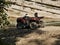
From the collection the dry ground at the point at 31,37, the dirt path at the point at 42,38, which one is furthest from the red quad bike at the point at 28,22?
the dirt path at the point at 42,38

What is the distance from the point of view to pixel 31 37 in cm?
1146

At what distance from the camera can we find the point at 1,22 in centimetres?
889

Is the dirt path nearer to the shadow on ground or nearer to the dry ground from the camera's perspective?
the dry ground

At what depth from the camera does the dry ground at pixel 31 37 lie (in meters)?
10.7

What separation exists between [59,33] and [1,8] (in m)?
4.15

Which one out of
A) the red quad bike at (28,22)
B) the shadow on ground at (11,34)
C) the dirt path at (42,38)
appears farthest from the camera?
the red quad bike at (28,22)

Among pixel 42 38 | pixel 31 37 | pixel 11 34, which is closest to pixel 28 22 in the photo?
pixel 11 34

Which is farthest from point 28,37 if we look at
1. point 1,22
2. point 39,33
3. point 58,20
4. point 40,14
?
point 40,14

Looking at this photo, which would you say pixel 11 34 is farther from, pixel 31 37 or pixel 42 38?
pixel 42 38

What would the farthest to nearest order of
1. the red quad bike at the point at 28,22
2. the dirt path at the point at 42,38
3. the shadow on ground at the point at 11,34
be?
the red quad bike at the point at 28,22, the shadow on ground at the point at 11,34, the dirt path at the point at 42,38

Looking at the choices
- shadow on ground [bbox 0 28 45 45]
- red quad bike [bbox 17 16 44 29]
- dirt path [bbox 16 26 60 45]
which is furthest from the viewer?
red quad bike [bbox 17 16 44 29]

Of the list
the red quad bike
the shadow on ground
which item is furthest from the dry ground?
the red quad bike

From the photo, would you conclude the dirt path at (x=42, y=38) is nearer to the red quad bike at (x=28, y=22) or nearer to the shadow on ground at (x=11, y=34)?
the shadow on ground at (x=11, y=34)

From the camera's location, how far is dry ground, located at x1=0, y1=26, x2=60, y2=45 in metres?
10.7
